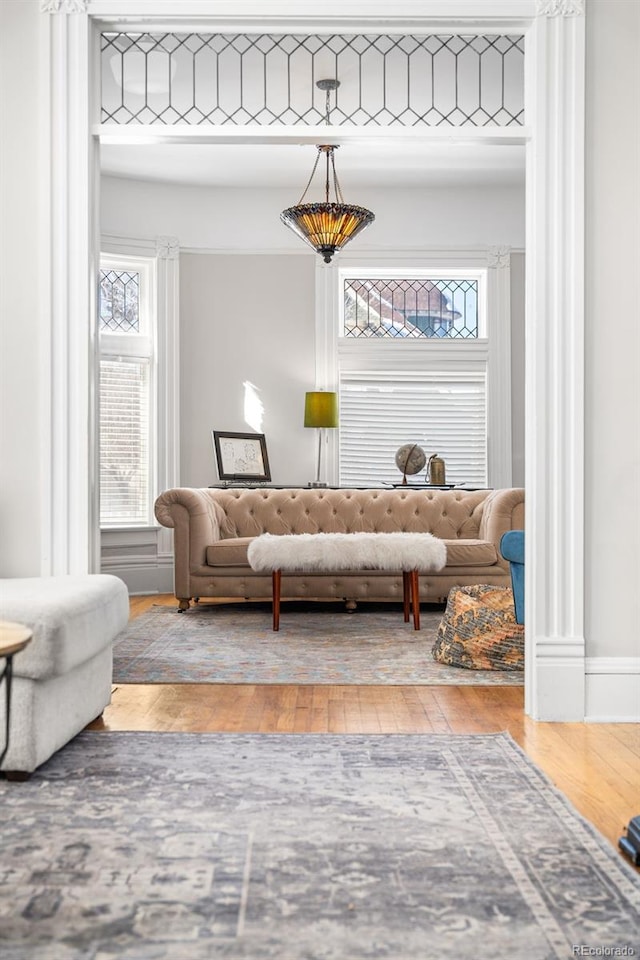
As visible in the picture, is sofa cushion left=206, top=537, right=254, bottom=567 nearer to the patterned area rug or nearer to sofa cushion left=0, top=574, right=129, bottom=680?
the patterned area rug

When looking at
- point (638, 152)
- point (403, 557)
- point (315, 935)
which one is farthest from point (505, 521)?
point (315, 935)

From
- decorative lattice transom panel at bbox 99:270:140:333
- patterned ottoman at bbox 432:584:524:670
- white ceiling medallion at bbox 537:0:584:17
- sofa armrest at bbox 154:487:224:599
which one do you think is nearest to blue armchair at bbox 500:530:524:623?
patterned ottoman at bbox 432:584:524:670

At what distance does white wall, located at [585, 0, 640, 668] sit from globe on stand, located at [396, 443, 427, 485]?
4048mm

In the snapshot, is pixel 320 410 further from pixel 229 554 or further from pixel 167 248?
pixel 167 248

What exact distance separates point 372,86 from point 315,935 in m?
5.41

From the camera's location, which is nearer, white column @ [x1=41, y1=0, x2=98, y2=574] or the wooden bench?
white column @ [x1=41, y1=0, x2=98, y2=574]

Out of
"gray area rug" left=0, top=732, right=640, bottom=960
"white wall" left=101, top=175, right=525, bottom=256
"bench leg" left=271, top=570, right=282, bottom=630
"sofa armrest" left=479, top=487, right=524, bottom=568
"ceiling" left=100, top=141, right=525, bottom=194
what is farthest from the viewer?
"white wall" left=101, top=175, right=525, bottom=256

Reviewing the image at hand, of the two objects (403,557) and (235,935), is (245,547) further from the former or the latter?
(235,935)

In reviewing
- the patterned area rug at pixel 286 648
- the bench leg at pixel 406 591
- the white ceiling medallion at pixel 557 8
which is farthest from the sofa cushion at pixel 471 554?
the white ceiling medallion at pixel 557 8

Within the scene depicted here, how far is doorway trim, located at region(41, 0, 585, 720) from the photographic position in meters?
3.75

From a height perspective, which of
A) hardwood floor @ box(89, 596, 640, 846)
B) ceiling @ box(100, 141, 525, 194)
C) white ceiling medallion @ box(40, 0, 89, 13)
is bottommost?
hardwood floor @ box(89, 596, 640, 846)

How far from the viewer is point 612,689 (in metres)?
3.76

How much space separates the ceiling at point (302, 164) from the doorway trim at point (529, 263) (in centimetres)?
316

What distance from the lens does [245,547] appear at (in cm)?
664
